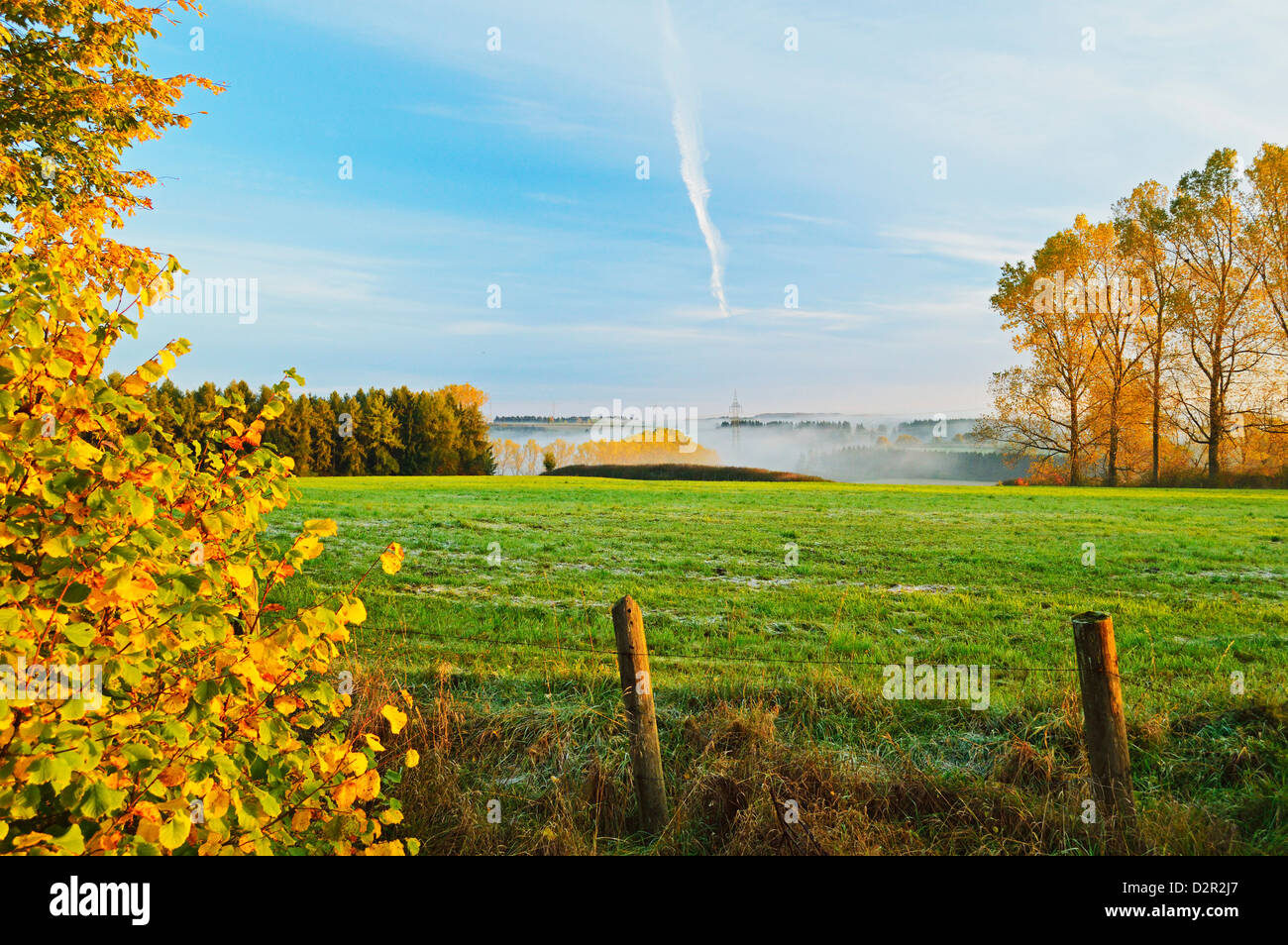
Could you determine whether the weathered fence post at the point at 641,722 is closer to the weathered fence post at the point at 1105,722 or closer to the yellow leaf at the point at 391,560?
the yellow leaf at the point at 391,560

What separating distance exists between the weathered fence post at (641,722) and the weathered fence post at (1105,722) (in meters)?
2.54

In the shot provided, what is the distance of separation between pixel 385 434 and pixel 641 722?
2228 inches

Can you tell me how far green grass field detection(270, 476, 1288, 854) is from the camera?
464 cm

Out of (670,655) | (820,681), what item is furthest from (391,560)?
(670,655)

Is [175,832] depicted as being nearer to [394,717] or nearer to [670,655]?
[394,717]

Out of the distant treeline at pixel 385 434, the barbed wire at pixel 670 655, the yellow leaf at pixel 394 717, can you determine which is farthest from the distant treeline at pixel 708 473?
the yellow leaf at pixel 394 717

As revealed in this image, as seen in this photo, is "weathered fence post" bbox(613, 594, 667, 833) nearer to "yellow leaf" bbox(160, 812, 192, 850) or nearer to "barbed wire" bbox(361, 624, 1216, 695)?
"barbed wire" bbox(361, 624, 1216, 695)

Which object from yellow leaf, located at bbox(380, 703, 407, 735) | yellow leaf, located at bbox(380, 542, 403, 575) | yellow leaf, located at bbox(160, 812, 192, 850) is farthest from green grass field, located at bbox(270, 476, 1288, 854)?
yellow leaf, located at bbox(160, 812, 192, 850)

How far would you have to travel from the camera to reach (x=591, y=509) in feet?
78.3

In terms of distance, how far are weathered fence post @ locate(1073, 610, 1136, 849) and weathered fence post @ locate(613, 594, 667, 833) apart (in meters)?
2.54

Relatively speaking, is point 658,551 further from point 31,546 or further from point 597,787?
point 31,546

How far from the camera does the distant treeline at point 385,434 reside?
2100 inches
